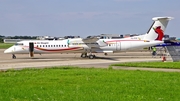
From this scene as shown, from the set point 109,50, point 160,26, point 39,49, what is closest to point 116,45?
point 109,50

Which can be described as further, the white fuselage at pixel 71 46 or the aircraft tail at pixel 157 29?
the aircraft tail at pixel 157 29

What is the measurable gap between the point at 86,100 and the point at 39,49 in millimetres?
33056

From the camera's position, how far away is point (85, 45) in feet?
141

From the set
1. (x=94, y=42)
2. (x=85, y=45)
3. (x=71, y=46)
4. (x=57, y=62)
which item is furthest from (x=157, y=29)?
(x=57, y=62)

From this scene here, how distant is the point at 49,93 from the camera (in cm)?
1099

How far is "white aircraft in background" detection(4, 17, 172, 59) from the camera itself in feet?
138

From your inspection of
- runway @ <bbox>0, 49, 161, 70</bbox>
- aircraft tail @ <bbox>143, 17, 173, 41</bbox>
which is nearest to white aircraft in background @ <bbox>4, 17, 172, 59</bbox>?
aircraft tail @ <bbox>143, 17, 173, 41</bbox>

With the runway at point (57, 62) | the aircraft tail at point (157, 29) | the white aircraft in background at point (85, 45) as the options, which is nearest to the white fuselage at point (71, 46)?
the white aircraft in background at point (85, 45)

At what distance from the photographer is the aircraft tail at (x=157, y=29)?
45344 mm

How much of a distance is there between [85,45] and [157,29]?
10.8 m

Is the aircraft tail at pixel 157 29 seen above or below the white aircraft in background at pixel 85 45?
above

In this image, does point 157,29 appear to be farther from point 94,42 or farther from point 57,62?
point 57,62

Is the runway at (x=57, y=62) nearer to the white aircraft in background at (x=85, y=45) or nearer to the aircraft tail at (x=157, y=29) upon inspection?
the white aircraft in background at (x=85, y=45)

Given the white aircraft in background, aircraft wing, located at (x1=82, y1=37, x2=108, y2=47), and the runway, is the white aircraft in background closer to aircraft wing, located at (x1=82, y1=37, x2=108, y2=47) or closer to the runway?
aircraft wing, located at (x1=82, y1=37, x2=108, y2=47)
